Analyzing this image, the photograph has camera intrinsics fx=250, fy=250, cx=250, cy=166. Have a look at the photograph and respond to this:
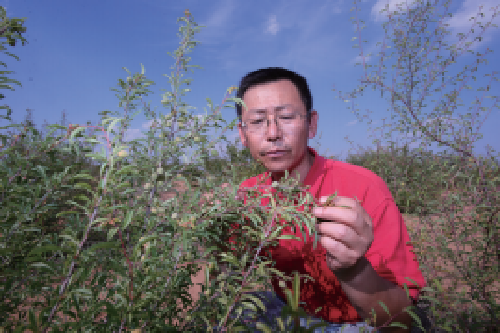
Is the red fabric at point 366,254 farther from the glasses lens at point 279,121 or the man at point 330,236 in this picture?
the glasses lens at point 279,121

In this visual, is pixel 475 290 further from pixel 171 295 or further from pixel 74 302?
pixel 74 302

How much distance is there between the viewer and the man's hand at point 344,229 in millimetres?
1102

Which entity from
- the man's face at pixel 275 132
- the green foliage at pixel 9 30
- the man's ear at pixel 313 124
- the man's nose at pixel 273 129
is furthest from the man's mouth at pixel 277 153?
the green foliage at pixel 9 30

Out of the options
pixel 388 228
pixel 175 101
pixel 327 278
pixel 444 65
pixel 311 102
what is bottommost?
pixel 327 278

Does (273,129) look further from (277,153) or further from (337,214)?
(337,214)

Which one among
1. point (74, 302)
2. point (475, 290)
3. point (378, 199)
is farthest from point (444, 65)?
point (74, 302)

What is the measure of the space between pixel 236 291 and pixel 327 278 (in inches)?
58.3

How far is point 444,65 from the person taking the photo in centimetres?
459

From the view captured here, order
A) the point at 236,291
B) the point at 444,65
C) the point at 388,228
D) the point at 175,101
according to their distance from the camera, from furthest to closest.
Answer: the point at 444,65, the point at 388,228, the point at 175,101, the point at 236,291

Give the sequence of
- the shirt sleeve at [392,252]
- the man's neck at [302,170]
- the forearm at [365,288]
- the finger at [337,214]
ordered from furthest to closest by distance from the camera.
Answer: the man's neck at [302,170]
the shirt sleeve at [392,252]
the forearm at [365,288]
the finger at [337,214]

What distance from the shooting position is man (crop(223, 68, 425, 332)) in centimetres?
135

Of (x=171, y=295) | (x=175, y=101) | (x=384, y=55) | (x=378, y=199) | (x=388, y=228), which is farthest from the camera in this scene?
(x=384, y=55)

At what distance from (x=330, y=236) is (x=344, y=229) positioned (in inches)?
3.3

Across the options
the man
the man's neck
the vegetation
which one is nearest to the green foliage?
the vegetation
